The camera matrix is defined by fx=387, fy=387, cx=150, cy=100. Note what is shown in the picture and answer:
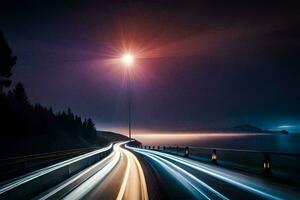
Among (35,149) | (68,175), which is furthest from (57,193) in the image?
(35,149)

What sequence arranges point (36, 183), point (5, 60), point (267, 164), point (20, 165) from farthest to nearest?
1. point (5, 60)
2. point (20, 165)
3. point (267, 164)
4. point (36, 183)

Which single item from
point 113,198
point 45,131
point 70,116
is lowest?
point 113,198

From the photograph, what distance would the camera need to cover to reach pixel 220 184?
13.5m

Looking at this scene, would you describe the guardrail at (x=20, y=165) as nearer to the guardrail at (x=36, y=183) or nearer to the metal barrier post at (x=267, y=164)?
the guardrail at (x=36, y=183)

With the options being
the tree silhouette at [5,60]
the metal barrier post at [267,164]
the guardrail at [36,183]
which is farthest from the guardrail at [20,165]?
the tree silhouette at [5,60]

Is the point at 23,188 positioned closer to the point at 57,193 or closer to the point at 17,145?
the point at 57,193

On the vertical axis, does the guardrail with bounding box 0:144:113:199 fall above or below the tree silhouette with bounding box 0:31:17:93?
below

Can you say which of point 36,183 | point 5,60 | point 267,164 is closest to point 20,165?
point 267,164

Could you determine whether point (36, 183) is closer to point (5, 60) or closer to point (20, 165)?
point (20, 165)

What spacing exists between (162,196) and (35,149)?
44.6m

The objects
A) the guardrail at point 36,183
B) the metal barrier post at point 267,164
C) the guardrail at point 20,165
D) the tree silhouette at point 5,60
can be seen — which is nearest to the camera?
the guardrail at point 36,183

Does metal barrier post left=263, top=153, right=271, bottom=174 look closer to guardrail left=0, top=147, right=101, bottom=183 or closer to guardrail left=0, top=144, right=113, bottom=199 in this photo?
guardrail left=0, top=144, right=113, bottom=199

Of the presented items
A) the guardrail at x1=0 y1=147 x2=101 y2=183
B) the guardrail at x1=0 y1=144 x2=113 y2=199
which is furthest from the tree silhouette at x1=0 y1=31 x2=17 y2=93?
the guardrail at x1=0 y1=144 x2=113 y2=199

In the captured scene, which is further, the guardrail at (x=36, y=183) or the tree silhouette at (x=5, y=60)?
the tree silhouette at (x=5, y=60)
